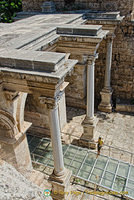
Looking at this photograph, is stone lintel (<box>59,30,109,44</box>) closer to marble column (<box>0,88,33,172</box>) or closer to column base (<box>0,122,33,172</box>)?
marble column (<box>0,88,33,172</box>)

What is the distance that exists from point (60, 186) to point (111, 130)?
16.8 feet

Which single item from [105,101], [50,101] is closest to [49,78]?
[50,101]

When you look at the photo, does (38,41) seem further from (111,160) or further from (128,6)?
(128,6)

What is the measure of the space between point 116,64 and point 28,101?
6.23 metres

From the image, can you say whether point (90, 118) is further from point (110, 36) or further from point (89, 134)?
point (110, 36)

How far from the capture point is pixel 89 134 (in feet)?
32.2

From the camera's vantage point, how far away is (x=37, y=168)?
903 centimetres

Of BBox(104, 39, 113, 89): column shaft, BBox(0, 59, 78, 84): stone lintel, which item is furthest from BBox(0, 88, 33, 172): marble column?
BBox(104, 39, 113, 89): column shaft

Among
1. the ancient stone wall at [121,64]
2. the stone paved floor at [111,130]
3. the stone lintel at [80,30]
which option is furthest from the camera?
the ancient stone wall at [121,64]

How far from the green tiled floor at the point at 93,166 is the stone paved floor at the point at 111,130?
2.36 ft

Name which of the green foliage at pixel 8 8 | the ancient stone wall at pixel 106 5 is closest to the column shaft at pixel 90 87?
the ancient stone wall at pixel 106 5

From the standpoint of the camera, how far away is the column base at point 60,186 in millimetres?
7136

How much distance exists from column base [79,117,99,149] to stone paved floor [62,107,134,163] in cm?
33

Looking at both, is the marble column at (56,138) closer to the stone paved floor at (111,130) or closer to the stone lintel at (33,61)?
the stone lintel at (33,61)
